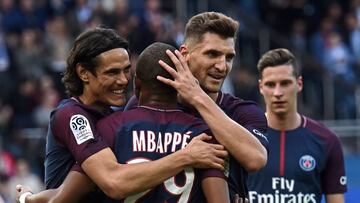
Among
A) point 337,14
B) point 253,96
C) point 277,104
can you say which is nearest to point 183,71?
point 277,104

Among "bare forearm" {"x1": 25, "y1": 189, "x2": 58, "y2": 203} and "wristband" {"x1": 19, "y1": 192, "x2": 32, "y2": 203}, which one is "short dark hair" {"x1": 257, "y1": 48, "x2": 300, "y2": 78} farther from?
"bare forearm" {"x1": 25, "y1": 189, "x2": 58, "y2": 203}

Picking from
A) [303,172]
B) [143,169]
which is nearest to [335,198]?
[303,172]

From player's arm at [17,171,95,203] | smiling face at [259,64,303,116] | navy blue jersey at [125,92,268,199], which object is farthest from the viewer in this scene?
smiling face at [259,64,303,116]

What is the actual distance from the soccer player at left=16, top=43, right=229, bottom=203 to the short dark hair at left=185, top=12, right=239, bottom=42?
535mm

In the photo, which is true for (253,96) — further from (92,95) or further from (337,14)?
(92,95)

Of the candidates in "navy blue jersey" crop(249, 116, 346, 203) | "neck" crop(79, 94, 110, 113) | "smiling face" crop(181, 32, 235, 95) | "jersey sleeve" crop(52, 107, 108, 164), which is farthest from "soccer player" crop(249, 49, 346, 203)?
"jersey sleeve" crop(52, 107, 108, 164)

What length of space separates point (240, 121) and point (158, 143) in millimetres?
777

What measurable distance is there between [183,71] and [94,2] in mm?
10894

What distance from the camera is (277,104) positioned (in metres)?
8.23

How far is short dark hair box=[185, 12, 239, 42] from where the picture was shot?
6.28m

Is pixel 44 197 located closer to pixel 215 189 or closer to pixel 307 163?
pixel 215 189

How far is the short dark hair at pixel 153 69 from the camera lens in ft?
19.0

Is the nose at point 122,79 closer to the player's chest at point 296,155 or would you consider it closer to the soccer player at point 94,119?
the soccer player at point 94,119

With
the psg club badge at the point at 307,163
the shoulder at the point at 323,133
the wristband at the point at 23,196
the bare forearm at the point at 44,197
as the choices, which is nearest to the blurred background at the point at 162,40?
the shoulder at the point at 323,133
